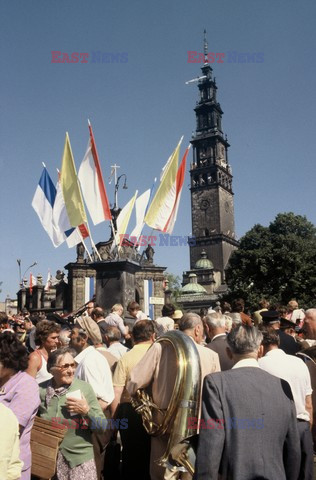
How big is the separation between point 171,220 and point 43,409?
418 inches

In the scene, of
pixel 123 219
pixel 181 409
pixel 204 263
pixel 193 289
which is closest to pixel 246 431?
pixel 181 409

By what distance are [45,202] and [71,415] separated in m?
12.2

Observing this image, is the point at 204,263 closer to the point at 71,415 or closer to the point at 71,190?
the point at 71,190

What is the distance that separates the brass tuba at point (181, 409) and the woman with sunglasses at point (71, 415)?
65cm

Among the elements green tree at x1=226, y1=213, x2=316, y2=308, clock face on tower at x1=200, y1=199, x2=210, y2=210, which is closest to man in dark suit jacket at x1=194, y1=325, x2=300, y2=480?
green tree at x1=226, y1=213, x2=316, y2=308

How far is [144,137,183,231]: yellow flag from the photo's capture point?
14.5 metres

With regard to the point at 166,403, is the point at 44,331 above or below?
above

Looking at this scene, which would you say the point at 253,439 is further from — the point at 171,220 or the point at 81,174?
the point at 81,174

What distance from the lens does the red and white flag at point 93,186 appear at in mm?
14758

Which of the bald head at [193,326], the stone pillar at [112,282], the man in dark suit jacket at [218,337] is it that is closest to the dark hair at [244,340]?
the bald head at [193,326]

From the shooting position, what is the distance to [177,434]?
3.93 meters

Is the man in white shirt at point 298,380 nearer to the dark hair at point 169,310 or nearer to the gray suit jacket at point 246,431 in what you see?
the gray suit jacket at point 246,431

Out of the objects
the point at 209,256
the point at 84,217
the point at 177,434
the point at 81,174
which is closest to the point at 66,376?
the point at 177,434

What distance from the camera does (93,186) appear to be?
587 inches
